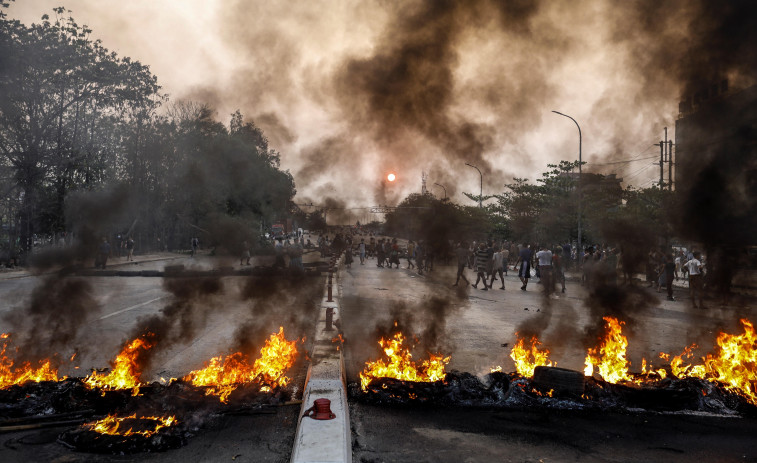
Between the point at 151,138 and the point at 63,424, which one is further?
the point at 151,138

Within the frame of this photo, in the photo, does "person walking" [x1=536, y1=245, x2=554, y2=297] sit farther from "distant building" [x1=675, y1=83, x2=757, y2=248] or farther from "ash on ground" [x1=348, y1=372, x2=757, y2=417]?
"ash on ground" [x1=348, y1=372, x2=757, y2=417]

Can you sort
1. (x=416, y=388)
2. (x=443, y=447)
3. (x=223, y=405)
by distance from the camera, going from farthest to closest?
1. (x=416, y=388)
2. (x=223, y=405)
3. (x=443, y=447)

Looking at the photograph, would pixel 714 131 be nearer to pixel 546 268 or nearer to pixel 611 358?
pixel 611 358

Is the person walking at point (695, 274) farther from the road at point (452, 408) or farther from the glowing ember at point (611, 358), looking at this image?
the glowing ember at point (611, 358)

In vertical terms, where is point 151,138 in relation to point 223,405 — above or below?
above

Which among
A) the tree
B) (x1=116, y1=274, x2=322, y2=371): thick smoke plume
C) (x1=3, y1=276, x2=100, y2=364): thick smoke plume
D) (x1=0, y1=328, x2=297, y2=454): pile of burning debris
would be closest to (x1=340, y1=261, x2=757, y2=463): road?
(x1=0, y1=328, x2=297, y2=454): pile of burning debris

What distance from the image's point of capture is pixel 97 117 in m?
26.7

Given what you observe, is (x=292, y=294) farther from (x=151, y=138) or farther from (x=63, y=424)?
(x=151, y=138)

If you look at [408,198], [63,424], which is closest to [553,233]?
[408,198]

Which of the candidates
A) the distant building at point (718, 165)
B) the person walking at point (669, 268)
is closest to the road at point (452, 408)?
the person walking at point (669, 268)

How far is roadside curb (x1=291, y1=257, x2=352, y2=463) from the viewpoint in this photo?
3795 mm

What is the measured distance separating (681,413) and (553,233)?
32.8 meters

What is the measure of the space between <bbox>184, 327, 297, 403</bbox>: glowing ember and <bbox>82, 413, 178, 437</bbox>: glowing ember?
675 mm

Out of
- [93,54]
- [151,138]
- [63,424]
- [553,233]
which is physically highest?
[93,54]
